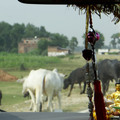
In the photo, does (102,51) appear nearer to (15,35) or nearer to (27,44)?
(27,44)

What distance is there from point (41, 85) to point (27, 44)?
11.7 ft

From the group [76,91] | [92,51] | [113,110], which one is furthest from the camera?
[76,91]

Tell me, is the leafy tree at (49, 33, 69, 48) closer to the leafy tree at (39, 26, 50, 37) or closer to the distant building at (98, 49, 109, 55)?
the leafy tree at (39, 26, 50, 37)

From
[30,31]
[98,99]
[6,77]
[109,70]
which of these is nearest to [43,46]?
[30,31]

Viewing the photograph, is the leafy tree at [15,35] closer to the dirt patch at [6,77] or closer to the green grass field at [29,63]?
the green grass field at [29,63]

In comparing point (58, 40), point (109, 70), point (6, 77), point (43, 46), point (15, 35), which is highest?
point (15, 35)

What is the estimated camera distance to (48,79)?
5293mm

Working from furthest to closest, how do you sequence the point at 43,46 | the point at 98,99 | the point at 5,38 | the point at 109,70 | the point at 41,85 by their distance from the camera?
1. the point at 5,38
2. the point at 43,46
3. the point at 109,70
4. the point at 41,85
5. the point at 98,99

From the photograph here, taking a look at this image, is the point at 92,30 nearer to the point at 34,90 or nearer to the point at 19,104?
the point at 34,90

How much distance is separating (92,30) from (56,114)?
50 centimetres

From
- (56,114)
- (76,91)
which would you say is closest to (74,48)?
(76,91)

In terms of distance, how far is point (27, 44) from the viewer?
28.2 feet

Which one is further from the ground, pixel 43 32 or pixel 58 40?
pixel 43 32

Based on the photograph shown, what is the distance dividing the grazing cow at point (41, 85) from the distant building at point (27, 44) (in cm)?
318
